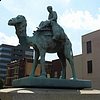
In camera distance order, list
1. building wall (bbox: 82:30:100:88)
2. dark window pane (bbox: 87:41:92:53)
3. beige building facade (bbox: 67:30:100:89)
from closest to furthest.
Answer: building wall (bbox: 82:30:100:88), beige building facade (bbox: 67:30:100:89), dark window pane (bbox: 87:41:92:53)

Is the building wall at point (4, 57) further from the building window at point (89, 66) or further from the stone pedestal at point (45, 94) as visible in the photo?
the stone pedestal at point (45, 94)

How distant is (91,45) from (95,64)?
271cm

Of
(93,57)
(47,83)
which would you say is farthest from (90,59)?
(47,83)

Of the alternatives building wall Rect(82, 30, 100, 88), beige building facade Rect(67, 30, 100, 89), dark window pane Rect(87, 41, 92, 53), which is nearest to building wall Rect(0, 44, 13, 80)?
beige building facade Rect(67, 30, 100, 89)

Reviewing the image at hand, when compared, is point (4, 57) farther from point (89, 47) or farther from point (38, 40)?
point (38, 40)

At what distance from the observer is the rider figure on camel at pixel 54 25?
415 inches

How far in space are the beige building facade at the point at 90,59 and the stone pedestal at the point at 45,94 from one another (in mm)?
28172

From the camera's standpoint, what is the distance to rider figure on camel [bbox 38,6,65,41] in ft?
34.6

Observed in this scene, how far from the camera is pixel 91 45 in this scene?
4006cm

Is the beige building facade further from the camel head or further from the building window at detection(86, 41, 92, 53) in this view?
the camel head

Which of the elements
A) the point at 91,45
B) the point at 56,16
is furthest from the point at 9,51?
the point at 56,16

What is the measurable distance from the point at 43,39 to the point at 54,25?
672 millimetres

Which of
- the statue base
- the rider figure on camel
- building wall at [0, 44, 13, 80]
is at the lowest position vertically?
the statue base

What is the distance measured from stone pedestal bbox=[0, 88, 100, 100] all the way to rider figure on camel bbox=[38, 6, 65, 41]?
6.08ft
